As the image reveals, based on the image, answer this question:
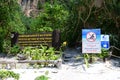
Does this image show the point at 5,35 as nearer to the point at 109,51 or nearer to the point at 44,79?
the point at 109,51

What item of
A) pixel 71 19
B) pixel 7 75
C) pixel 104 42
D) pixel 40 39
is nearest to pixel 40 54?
pixel 40 39

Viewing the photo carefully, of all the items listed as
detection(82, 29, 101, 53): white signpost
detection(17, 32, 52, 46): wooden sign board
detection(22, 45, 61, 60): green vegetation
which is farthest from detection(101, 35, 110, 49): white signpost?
detection(17, 32, 52, 46): wooden sign board

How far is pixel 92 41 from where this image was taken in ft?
38.8

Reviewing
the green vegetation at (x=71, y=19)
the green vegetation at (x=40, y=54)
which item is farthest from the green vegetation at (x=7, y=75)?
the green vegetation at (x=71, y=19)

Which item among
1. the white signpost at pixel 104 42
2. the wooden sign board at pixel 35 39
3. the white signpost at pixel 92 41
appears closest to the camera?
the white signpost at pixel 92 41

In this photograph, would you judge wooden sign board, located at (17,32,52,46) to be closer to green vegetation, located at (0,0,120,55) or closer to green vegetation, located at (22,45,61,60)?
green vegetation, located at (22,45,61,60)

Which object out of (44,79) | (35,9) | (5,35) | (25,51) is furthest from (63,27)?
(35,9)

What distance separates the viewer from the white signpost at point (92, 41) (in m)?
11.8

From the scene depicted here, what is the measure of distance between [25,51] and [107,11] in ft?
14.1

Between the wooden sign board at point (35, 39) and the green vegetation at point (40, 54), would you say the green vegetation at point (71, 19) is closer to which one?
the wooden sign board at point (35, 39)

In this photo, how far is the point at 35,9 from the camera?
35.6 metres

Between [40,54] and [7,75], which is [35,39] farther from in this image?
[7,75]

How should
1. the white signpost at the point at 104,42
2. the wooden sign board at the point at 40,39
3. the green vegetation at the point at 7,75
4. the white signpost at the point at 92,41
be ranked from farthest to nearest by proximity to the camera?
the wooden sign board at the point at 40,39
the white signpost at the point at 104,42
the white signpost at the point at 92,41
the green vegetation at the point at 7,75

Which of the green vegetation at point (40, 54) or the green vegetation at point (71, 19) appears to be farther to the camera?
the green vegetation at point (71, 19)
